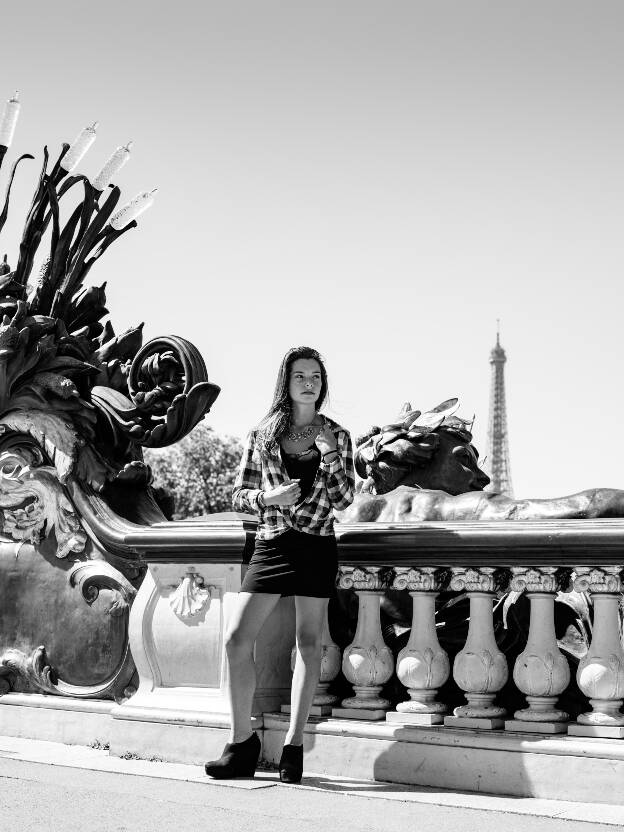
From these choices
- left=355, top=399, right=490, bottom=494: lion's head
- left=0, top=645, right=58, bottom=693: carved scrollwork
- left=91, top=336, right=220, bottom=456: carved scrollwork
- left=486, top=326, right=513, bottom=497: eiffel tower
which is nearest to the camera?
left=0, top=645, right=58, bottom=693: carved scrollwork

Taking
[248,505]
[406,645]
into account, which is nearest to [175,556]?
[248,505]

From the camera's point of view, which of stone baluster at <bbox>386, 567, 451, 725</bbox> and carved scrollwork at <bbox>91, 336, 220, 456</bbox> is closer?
stone baluster at <bbox>386, 567, 451, 725</bbox>

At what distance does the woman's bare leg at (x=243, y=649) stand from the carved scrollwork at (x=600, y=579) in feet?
3.94

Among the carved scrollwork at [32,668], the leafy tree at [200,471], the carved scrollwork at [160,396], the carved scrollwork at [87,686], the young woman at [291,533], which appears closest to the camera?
the young woman at [291,533]

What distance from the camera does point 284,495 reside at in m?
4.81

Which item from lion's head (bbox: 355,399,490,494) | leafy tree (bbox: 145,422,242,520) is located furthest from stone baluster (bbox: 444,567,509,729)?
leafy tree (bbox: 145,422,242,520)

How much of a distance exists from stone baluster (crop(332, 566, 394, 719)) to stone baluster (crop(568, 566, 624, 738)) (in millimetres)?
868

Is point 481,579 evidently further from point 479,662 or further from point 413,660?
point 413,660

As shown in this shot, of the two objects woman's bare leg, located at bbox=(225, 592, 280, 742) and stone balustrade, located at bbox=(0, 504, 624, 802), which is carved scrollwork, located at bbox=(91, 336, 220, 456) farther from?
woman's bare leg, located at bbox=(225, 592, 280, 742)

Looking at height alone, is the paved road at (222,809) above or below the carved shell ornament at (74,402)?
below

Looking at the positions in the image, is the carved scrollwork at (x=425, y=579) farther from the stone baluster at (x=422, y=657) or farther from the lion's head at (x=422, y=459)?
the lion's head at (x=422, y=459)

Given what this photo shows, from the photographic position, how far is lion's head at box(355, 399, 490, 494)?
24.4 feet

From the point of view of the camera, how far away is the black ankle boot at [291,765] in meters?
4.70

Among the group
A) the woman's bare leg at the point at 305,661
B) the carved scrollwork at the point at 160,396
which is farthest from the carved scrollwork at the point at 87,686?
the woman's bare leg at the point at 305,661
